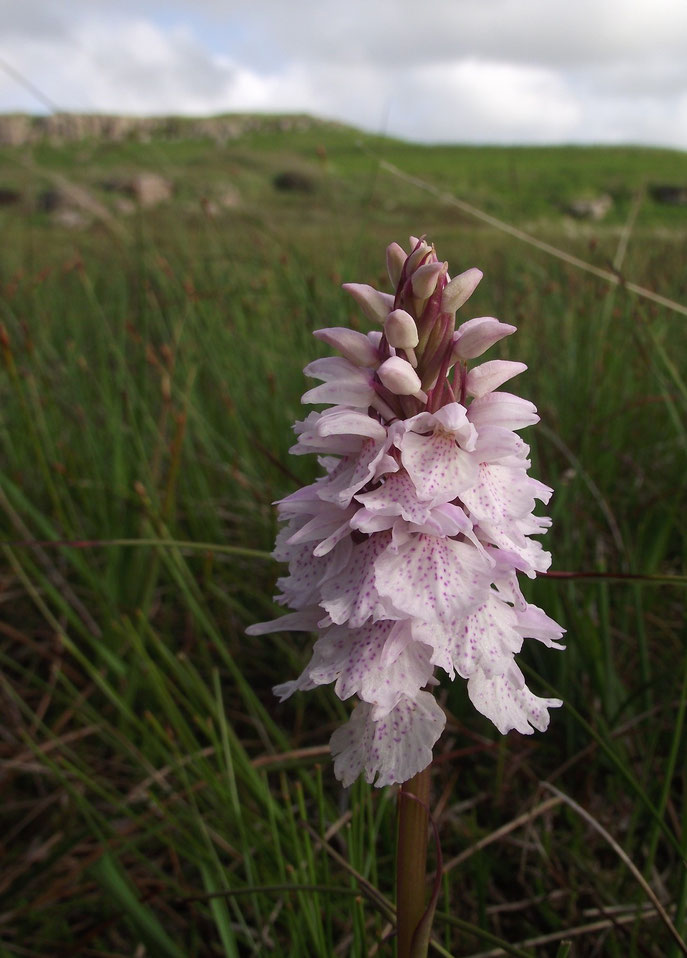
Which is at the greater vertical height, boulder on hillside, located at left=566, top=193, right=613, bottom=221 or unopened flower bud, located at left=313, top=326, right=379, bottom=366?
unopened flower bud, located at left=313, top=326, right=379, bottom=366

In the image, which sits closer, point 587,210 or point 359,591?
point 359,591

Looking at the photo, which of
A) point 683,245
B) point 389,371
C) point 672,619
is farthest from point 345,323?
point 683,245

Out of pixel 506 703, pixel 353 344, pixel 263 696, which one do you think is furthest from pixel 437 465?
pixel 263 696

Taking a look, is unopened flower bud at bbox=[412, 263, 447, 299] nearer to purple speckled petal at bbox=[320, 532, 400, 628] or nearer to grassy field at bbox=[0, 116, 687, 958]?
purple speckled petal at bbox=[320, 532, 400, 628]

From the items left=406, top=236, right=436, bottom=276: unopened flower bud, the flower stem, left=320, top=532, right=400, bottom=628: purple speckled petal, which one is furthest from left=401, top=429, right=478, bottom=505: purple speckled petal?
the flower stem

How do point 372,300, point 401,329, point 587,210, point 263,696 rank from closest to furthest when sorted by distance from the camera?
point 401,329 → point 372,300 → point 263,696 → point 587,210

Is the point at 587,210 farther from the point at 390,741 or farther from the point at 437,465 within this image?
the point at 390,741

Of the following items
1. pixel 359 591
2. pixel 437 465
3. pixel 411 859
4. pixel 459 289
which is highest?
pixel 459 289

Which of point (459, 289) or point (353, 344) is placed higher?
point (459, 289)
